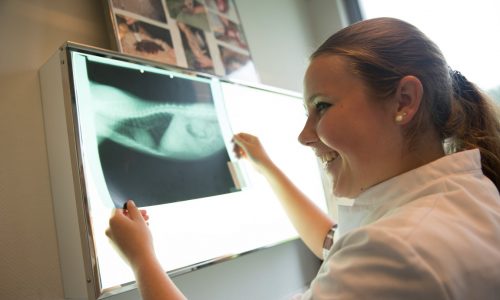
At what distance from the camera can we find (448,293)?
0.54m

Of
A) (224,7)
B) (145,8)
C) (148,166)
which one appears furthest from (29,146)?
(224,7)

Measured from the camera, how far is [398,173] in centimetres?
75

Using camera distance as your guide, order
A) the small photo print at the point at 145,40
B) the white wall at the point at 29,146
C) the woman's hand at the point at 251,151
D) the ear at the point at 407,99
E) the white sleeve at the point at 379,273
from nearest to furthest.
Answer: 1. the white sleeve at the point at 379,273
2. the ear at the point at 407,99
3. the white wall at the point at 29,146
4. the small photo print at the point at 145,40
5. the woman's hand at the point at 251,151

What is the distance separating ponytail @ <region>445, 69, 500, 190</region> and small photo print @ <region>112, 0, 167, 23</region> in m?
0.87

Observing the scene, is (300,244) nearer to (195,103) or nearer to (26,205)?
(195,103)

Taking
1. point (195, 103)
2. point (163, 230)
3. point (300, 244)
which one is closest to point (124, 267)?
point (163, 230)

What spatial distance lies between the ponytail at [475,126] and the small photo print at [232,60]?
31.1 inches

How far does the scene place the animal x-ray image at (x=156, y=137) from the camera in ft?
2.95

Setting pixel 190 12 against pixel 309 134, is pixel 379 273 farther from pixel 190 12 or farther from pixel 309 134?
pixel 190 12

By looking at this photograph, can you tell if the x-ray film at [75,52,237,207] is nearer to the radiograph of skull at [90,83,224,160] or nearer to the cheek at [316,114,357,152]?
the radiograph of skull at [90,83,224,160]

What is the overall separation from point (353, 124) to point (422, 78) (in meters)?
0.18

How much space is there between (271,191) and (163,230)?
486 millimetres

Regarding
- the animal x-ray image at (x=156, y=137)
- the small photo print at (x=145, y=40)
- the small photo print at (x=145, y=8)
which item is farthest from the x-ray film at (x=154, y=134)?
the small photo print at (x=145, y=8)

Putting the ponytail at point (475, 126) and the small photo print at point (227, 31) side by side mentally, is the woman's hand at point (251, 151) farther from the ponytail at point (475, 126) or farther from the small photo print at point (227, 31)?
the ponytail at point (475, 126)
